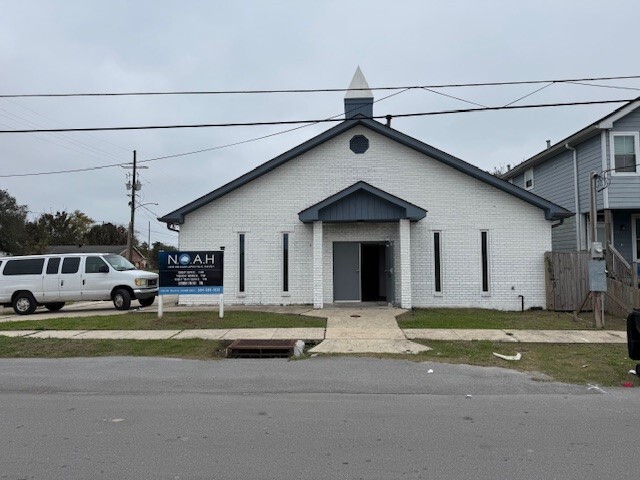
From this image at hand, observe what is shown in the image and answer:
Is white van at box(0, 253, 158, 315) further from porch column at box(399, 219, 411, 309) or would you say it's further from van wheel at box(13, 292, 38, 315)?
porch column at box(399, 219, 411, 309)

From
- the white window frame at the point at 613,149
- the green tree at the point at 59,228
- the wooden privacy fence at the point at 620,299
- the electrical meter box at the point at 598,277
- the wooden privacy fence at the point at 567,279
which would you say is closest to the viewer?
the electrical meter box at the point at 598,277

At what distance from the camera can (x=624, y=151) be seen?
55.4 ft

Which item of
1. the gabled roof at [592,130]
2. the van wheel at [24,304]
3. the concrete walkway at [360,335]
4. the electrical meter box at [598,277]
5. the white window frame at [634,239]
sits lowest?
the concrete walkway at [360,335]

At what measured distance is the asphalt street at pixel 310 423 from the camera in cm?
414

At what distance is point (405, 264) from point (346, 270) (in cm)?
225

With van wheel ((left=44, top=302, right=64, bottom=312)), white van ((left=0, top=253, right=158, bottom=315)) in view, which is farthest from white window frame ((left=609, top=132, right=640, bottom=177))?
van wheel ((left=44, top=302, right=64, bottom=312))

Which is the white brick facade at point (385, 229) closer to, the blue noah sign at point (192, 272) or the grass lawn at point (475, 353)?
the blue noah sign at point (192, 272)

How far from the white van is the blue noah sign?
3316 millimetres

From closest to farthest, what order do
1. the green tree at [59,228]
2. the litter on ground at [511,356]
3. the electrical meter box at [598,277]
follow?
1. the litter on ground at [511,356]
2. the electrical meter box at [598,277]
3. the green tree at [59,228]

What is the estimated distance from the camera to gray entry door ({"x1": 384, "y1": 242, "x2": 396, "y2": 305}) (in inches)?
630

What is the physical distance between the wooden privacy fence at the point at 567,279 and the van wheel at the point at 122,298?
1404 cm

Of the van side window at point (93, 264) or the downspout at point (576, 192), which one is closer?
the van side window at point (93, 264)

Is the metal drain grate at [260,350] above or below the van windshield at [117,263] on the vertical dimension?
below

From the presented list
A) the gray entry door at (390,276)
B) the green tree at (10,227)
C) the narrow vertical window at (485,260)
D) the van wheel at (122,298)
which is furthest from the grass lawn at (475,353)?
the green tree at (10,227)
